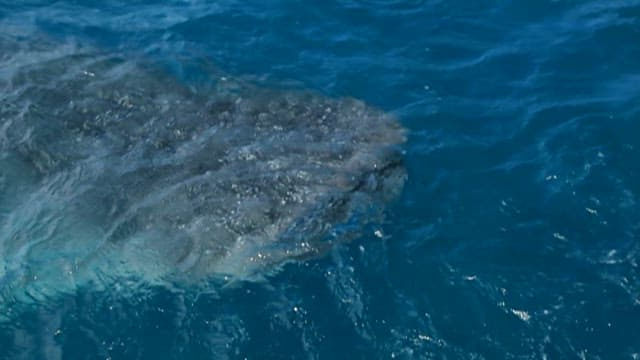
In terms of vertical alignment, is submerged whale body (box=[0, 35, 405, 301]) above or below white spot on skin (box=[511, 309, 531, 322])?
above

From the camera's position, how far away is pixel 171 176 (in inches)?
496

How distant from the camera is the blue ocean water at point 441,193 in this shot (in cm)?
1042

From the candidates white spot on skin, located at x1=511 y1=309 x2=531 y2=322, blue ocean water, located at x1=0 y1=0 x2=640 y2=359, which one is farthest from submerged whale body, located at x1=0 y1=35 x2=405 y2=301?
white spot on skin, located at x1=511 y1=309 x2=531 y2=322

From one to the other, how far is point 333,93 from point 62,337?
7001mm

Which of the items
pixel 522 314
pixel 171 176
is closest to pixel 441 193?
pixel 522 314

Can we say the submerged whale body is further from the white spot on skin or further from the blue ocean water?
the white spot on skin

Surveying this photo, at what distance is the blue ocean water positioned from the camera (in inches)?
410

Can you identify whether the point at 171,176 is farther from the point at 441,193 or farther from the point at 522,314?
the point at 522,314

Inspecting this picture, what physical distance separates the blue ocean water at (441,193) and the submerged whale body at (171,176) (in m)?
0.45

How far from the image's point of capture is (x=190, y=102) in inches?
567

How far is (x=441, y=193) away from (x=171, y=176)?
13.6 feet

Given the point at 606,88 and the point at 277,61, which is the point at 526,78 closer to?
the point at 606,88

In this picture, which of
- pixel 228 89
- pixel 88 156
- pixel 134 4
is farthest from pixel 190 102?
pixel 134 4

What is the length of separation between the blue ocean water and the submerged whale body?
453 mm
